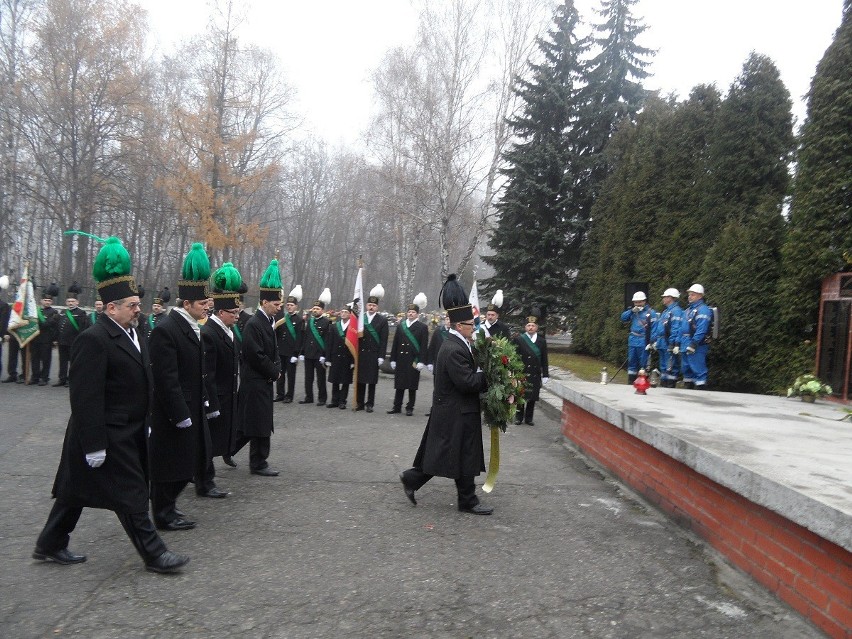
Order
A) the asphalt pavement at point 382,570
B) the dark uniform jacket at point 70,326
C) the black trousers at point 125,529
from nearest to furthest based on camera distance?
the asphalt pavement at point 382,570, the black trousers at point 125,529, the dark uniform jacket at point 70,326

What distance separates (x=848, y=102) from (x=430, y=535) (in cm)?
901

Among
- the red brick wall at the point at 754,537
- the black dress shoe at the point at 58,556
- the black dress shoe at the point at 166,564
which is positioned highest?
the red brick wall at the point at 754,537

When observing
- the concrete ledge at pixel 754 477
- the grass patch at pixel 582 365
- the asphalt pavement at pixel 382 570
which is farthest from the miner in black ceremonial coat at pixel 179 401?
the grass patch at pixel 582 365

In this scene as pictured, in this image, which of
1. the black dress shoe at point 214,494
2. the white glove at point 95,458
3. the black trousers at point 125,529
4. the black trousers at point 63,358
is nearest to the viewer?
the white glove at point 95,458

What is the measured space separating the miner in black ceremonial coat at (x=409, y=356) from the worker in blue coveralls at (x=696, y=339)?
478 cm

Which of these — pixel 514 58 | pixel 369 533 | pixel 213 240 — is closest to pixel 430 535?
pixel 369 533

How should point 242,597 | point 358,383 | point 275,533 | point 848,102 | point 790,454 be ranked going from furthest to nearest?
point 358,383, point 848,102, point 275,533, point 790,454, point 242,597

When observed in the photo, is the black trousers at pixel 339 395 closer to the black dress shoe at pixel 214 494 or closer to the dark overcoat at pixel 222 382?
the dark overcoat at pixel 222 382

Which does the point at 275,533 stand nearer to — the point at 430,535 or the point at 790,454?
the point at 430,535

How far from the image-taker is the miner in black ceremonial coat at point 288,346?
12.9m

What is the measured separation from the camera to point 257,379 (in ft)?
23.2

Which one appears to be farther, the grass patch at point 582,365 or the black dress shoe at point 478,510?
the grass patch at point 582,365

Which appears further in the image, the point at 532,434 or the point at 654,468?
the point at 532,434

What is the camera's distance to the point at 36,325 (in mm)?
13688
